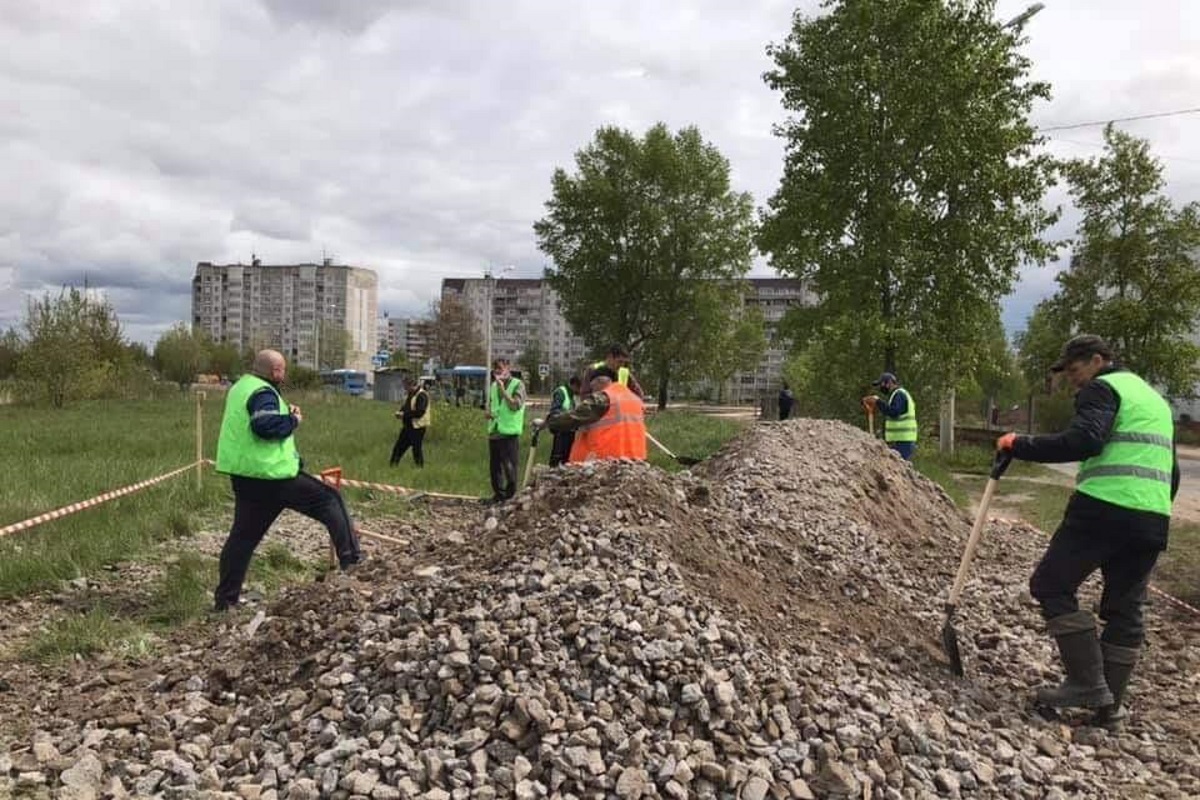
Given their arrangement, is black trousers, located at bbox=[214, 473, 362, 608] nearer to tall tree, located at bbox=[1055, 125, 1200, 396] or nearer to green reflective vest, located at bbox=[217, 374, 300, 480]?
green reflective vest, located at bbox=[217, 374, 300, 480]

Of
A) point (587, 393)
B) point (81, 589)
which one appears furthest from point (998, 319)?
point (81, 589)

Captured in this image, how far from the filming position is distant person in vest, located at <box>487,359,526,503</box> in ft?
33.5

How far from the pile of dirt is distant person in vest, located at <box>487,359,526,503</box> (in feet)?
15.4

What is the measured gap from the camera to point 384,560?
5293mm

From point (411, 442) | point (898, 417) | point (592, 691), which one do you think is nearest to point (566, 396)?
point (411, 442)

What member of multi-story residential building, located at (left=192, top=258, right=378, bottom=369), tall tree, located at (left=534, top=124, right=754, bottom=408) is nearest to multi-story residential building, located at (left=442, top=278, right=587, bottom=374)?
multi-story residential building, located at (left=192, top=258, right=378, bottom=369)

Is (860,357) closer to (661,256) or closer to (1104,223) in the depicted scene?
(1104,223)

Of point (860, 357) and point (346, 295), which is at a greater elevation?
point (346, 295)

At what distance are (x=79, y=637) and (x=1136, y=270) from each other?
22520mm

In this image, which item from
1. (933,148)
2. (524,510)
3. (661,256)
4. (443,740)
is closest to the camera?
(443,740)

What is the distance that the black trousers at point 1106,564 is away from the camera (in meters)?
4.24

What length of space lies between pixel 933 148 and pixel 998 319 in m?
4.15

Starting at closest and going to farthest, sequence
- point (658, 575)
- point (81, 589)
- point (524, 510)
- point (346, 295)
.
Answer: point (658, 575)
point (524, 510)
point (81, 589)
point (346, 295)

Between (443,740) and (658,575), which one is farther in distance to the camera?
(658,575)
